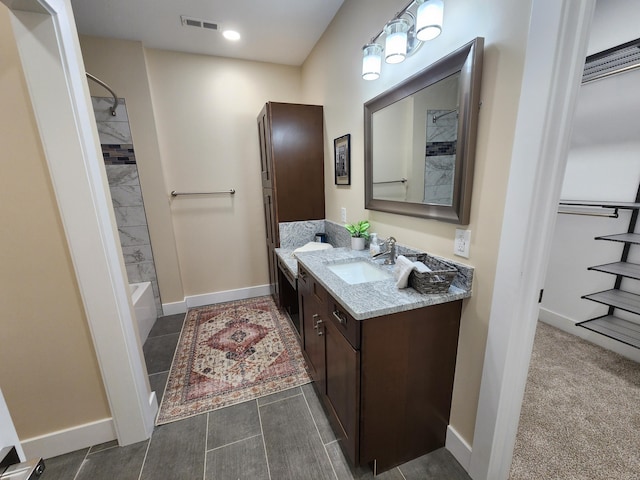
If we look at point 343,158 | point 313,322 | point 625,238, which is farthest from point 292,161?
point 625,238

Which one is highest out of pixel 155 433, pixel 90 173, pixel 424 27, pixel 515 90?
pixel 424 27

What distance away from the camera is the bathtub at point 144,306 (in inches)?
93.0

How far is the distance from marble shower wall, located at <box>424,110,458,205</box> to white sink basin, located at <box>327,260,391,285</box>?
21.4 inches

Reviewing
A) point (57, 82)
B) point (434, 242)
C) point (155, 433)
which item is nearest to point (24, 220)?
point (57, 82)

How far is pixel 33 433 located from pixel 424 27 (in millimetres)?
2798

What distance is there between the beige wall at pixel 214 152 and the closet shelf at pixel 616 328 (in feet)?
10.6

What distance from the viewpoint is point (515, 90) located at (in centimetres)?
97

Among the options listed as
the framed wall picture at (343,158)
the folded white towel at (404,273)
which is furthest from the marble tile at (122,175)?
the folded white towel at (404,273)

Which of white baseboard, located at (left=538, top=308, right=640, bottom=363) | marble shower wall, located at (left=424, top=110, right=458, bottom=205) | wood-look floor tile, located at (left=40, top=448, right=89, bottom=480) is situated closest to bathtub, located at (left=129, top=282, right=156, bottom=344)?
wood-look floor tile, located at (left=40, top=448, right=89, bottom=480)

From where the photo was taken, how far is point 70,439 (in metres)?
1.46

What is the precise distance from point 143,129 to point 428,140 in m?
2.65

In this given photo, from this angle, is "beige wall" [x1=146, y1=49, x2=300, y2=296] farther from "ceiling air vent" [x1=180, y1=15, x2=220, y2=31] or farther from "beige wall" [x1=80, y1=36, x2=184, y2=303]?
"ceiling air vent" [x1=180, y1=15, x2=220, y2=31]

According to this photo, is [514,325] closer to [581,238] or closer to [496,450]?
[496,450]

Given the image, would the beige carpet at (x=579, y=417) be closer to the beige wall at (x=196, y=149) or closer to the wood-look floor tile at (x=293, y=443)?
the wood-look floor tile at (x=293, y=443)
